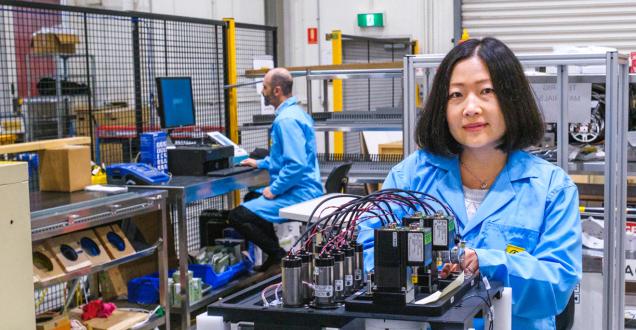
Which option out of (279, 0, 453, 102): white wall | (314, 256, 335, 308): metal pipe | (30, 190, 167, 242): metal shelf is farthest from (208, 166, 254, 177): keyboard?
(279, 0, 453, 102): white wall

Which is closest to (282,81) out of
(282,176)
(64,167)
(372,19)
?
(282,176)

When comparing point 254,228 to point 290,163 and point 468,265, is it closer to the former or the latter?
point 290,163

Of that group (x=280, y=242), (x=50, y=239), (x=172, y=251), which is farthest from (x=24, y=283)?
(x=280, y=242)

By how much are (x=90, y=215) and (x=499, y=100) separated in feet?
7.55

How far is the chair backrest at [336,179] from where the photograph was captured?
4980 mm

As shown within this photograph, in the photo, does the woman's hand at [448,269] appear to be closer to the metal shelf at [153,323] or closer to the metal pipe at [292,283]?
the metal pipe at [292,283]

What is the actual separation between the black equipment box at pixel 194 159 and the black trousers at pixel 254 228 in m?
0.34

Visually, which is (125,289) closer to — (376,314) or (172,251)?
(172,251)

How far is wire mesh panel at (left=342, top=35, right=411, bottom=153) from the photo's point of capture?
9609 mm

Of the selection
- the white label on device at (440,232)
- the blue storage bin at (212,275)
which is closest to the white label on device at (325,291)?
the white label on device at (440,232)

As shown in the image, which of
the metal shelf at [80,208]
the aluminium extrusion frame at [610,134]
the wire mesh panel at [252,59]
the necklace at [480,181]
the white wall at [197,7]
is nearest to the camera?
the necklace at [480,181]

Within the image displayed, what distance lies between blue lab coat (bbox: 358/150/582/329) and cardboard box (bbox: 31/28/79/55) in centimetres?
581

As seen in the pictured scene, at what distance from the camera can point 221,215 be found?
5.64m

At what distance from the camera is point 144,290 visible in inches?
187
